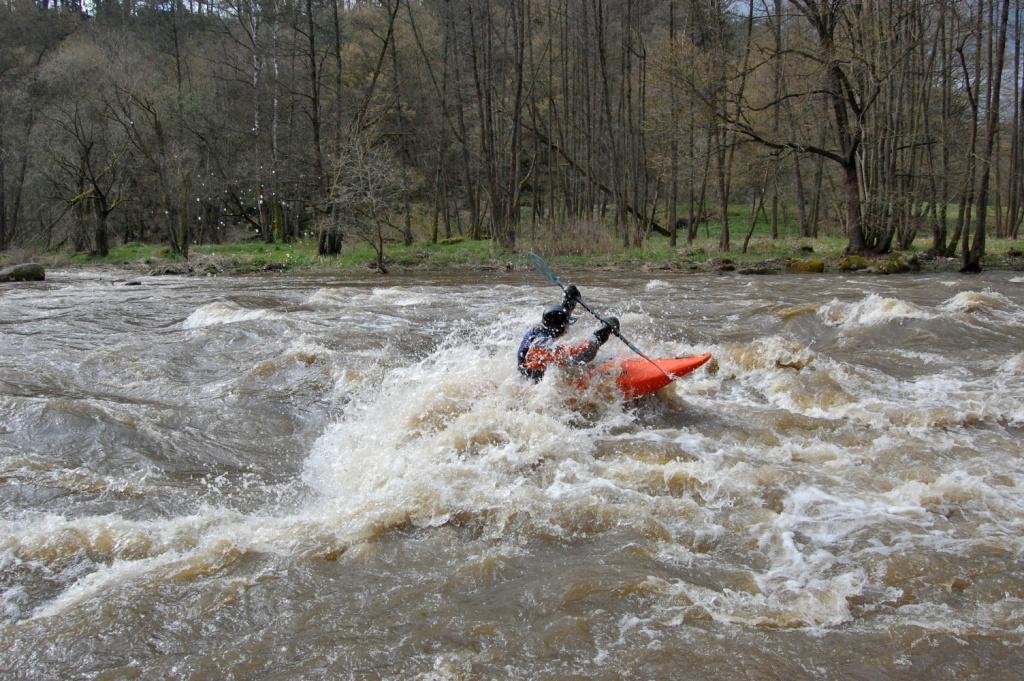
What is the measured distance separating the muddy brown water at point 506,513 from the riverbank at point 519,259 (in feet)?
26.9

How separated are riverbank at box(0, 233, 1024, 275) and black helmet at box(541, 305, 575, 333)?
1164 cm

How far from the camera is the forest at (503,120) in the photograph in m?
18.4

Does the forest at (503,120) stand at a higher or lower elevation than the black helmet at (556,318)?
higher

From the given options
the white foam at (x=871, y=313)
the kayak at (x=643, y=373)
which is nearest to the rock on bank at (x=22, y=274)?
the kayak at (x=643, y=373)

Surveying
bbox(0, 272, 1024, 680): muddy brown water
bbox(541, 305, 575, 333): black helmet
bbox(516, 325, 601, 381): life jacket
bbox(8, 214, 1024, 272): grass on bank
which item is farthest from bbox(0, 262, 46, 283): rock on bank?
bbox(541, 305, 575, 333): black helmet

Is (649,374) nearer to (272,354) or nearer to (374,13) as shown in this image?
(272,354)

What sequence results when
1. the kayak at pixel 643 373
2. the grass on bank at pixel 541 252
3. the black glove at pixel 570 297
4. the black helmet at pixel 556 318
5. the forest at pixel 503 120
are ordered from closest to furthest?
1. the black glove at pixel 570 297
2. the kayak at pixel 643 373
3. the black helmet at pixel 556 318
4. the forest at pixel 503 120
5. the grass on bank at pixel 541 252

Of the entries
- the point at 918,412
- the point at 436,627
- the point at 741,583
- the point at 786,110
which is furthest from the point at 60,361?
the point at 786,110

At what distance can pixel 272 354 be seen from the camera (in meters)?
8.95

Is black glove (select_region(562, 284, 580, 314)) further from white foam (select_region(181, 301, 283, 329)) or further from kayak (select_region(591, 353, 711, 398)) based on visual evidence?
white foam (select_region(181, 301, 283, 329))

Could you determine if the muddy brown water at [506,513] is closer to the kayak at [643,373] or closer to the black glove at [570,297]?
the kayak at [643,373]

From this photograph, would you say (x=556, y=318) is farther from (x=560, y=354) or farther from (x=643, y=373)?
(x=643, y=373)

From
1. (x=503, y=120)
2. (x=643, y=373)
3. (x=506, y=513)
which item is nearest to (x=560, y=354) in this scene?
(x=643, y=373)

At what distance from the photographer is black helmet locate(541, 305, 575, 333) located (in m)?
6.85
